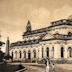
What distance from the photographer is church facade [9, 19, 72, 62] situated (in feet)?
22.4

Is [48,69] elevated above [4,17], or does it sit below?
below

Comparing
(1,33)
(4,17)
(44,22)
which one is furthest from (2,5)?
(44,22)

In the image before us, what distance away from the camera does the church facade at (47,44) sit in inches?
269

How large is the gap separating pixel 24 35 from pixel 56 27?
86 cm

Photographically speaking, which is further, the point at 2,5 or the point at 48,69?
the point at 2,5

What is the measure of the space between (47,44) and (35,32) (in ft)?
1.49

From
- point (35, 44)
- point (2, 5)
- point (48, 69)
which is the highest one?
point (2, 5)

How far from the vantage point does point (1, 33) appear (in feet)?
22.4

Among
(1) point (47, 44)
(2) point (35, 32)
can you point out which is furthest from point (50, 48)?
(2) point (35, 32)

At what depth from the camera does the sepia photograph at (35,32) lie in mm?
6801

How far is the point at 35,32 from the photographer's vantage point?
707 centimetres

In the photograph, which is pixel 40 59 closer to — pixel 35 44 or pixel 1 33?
pixel 35 44

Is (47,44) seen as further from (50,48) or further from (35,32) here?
(35,32)

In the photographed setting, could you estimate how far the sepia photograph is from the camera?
22.3 feet
